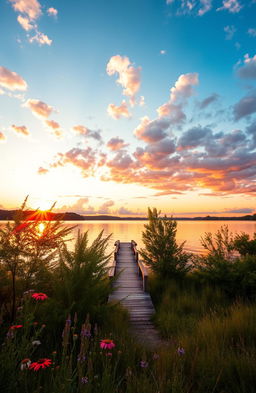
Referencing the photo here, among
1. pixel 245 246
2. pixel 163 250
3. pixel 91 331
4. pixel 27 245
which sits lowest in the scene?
pixel 91 331

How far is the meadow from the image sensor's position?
2.95m

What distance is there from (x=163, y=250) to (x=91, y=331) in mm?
7112

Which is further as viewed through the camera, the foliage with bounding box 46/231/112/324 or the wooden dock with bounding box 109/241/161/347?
the wooden dock with bounding box 109/241/161/347

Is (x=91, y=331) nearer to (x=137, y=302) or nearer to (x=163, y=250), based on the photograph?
(x=137, y=302)

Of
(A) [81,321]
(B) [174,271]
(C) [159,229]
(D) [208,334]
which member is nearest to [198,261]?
(B) [174,271]

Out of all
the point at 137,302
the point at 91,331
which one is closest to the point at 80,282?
the point at 91,331

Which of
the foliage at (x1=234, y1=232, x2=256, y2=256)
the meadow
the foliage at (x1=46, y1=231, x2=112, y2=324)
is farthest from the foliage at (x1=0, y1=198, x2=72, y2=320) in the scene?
the foliage at (x1=234, y1=232, x2=256, y2=256)

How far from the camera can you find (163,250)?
41.3 feet

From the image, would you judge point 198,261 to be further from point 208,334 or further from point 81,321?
point 81,321

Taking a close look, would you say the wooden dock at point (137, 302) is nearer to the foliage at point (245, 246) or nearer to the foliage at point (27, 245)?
the foliage at point (27, 245)

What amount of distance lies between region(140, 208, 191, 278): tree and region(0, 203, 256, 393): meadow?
9.56 ft

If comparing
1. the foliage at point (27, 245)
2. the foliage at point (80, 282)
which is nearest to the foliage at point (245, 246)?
the foliage at point (80, 282)

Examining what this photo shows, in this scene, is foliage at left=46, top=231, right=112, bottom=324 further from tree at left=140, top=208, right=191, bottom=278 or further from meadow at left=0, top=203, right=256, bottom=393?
tree at left=140, top=208, right=191, bottom=278

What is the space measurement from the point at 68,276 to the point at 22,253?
50.7 inches
